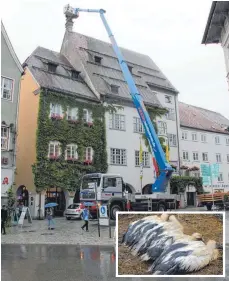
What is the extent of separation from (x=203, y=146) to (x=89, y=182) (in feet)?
76.7

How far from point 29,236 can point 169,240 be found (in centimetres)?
1291

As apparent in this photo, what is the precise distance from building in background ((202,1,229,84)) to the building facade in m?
22.0

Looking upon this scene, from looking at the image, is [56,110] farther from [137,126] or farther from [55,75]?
[137,126]

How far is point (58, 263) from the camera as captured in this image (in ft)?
28.7

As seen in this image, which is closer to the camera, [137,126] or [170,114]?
[137,126]

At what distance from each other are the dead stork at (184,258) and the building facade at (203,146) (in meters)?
32.4

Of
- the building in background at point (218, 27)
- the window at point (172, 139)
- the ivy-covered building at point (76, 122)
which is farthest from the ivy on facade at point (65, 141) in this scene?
the building in background at point (218, 27)

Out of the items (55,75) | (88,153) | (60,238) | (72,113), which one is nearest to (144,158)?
(88,153)

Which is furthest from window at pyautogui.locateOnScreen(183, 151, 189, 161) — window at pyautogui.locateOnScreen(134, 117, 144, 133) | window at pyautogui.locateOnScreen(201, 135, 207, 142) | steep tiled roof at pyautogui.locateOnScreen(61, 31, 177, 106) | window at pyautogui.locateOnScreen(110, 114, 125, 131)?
window at pyautogui.locateOnScreen(110, 114, 125, 131)

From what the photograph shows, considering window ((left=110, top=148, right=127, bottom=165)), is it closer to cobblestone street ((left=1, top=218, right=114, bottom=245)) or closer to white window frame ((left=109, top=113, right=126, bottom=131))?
white window frame ((left=109, top=113, right=126, bottom=131))

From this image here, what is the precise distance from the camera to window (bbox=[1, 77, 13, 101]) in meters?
21.5

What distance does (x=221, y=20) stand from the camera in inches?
518

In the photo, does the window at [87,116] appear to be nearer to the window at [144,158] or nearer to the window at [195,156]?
the window at [144,158]

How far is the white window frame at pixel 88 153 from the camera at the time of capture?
92.0 feet
